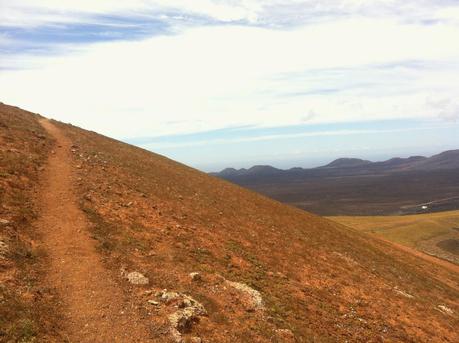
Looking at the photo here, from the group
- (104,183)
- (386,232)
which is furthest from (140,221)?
(386,232)

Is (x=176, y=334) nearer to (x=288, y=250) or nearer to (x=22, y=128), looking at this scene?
(x=288, y=250)

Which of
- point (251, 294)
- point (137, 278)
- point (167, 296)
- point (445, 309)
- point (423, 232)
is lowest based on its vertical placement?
point (423, 232)

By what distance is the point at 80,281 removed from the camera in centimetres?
1942

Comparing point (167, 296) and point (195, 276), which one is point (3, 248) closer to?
point (167, 296)

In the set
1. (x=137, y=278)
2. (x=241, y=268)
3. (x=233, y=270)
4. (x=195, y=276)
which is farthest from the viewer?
(x=241, y=268)

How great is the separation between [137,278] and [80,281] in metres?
3.03

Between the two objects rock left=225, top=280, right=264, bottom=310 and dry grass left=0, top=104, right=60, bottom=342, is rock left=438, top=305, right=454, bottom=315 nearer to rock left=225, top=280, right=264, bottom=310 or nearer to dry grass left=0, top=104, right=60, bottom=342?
rock left=225, top=280, right=264, bottom=310

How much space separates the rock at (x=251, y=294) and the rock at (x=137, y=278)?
5.33 m

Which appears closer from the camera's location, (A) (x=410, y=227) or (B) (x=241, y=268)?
(B) (x=241, y=268)

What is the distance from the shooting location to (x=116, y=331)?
16.5m

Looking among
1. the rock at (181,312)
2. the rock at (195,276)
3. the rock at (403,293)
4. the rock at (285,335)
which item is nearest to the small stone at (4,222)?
the rock at (181,312)

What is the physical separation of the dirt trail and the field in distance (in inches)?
3075

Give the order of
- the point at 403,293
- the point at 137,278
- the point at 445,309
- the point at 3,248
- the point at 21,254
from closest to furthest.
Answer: the point at 3,248
the point at 21,254
the point at 137,278
the point at 403,293
the point at 445,309

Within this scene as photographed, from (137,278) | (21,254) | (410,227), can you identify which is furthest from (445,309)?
(410,227)
